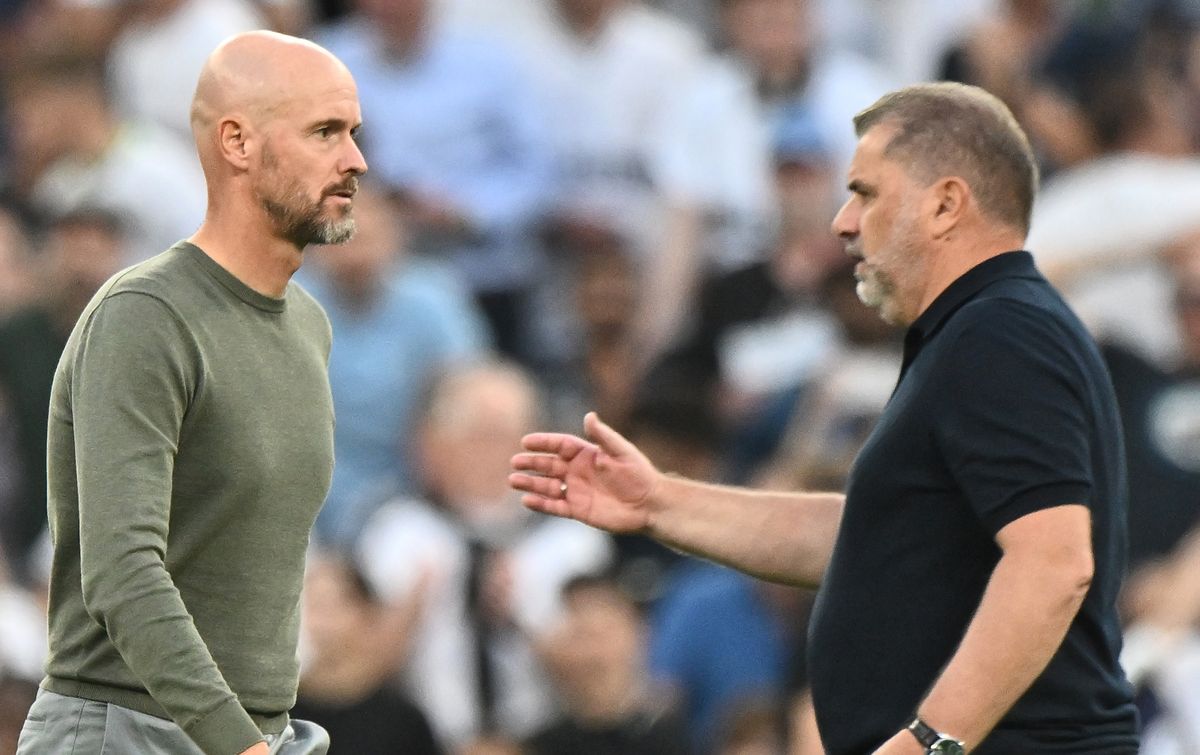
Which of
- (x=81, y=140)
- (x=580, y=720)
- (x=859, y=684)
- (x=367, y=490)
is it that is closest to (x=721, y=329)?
(x=367, y=490)

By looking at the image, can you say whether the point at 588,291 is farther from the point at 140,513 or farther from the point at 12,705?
the point at 140,513

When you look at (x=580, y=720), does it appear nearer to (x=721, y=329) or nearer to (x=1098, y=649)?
(x=721, y=329)

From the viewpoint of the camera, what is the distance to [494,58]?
9117 mm

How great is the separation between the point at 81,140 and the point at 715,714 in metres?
3.55

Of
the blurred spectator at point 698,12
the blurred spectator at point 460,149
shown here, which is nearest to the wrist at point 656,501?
the blurred spectator at point 460,149

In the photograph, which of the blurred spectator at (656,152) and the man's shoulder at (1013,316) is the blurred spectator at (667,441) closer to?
the blurred spectator at (656,152)

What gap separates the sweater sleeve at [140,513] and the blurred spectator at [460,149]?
553 cm

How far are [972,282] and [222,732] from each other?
1.52 m

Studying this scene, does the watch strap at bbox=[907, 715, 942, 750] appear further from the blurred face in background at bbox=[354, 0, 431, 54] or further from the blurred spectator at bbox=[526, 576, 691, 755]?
the blurred face in background at bbox=[354, 0, 431, 54]

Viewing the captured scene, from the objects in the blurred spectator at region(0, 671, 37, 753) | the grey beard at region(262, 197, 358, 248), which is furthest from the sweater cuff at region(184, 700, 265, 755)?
the blurred spectator at region(0, 671, 37, 753)

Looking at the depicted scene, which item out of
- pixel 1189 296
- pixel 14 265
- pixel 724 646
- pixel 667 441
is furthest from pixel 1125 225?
pixel 14 265

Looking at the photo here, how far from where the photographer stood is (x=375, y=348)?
27.0 feet

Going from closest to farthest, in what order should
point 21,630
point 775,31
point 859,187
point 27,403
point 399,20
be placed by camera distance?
point 859,187
point 21,630
point 27,403
point 775,31
point 399,20

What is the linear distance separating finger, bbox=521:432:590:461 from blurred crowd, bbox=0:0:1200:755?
2.53m
